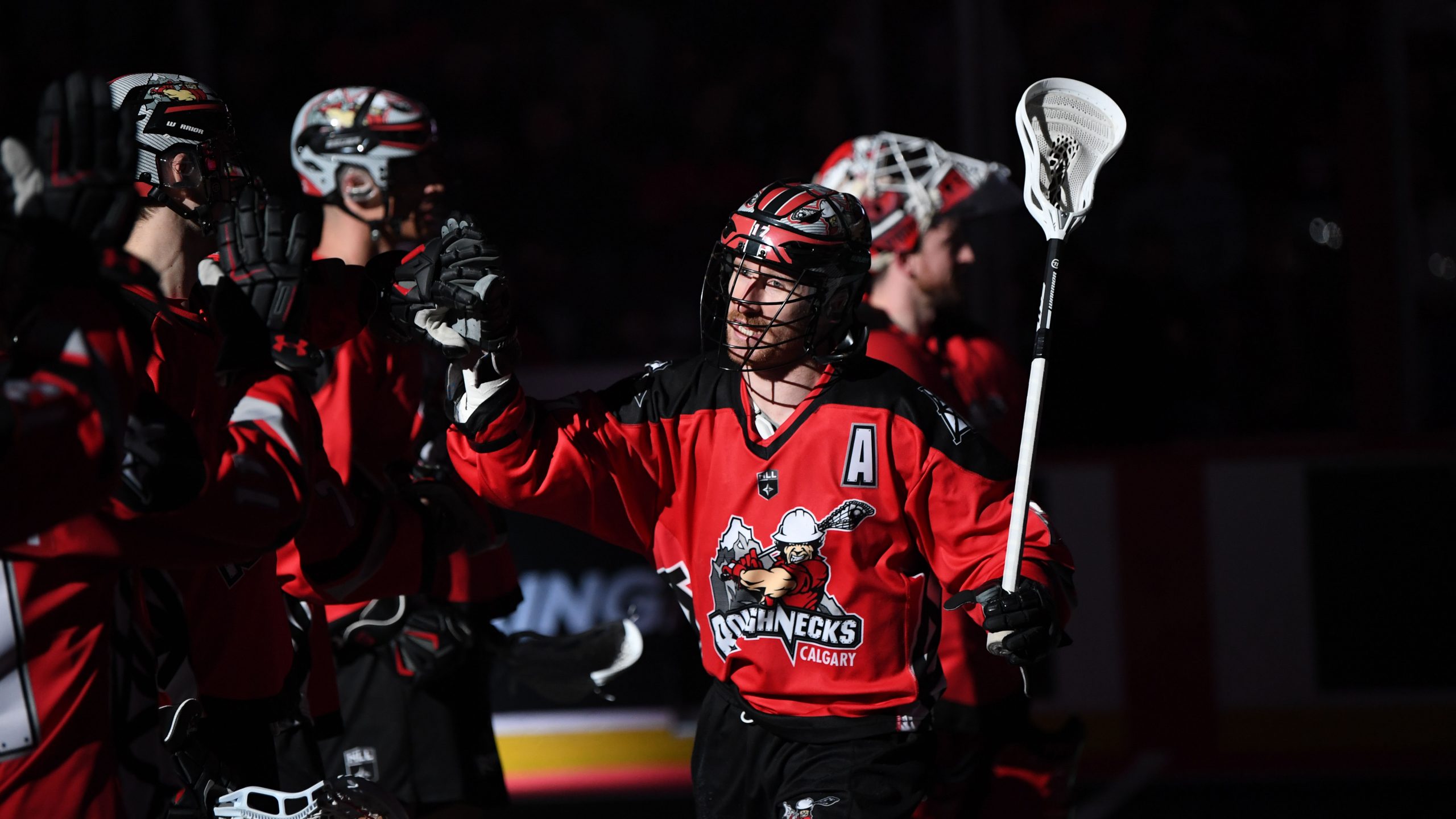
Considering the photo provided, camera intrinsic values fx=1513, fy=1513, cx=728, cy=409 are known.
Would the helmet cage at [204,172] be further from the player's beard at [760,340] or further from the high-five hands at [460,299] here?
the player's beard at [760,340]

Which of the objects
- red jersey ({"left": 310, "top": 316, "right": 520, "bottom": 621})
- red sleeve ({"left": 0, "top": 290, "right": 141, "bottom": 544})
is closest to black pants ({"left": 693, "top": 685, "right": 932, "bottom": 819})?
red jersey ({"left": 310, "top": 316, "right": 520, "bottom": 621})

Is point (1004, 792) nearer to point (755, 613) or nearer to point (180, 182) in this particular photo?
point (755, 613)

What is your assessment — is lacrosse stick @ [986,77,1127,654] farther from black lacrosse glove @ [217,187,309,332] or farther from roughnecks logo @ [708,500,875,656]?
black lacrosse glove @ [217,187,309,332]

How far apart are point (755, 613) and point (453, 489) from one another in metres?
0.76

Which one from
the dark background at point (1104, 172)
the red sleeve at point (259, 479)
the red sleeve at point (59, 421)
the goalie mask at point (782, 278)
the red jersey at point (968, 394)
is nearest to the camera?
the red sleeve at point (59, 421)

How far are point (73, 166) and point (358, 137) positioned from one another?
1756 mm

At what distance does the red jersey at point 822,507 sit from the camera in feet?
8.50

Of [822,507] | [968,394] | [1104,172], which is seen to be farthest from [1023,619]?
[1104,172]

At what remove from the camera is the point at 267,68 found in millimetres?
7816

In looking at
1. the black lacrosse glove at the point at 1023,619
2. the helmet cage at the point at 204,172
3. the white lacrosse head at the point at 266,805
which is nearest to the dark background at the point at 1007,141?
the black lacrosse glove at the point at 1023,619

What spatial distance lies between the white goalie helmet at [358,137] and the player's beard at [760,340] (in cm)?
115

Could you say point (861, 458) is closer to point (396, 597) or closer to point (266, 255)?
point (266, 255)

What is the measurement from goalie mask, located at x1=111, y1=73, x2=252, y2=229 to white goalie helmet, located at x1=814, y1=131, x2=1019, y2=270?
1715mm

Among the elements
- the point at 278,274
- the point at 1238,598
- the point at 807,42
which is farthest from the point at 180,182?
the point at 807,42
